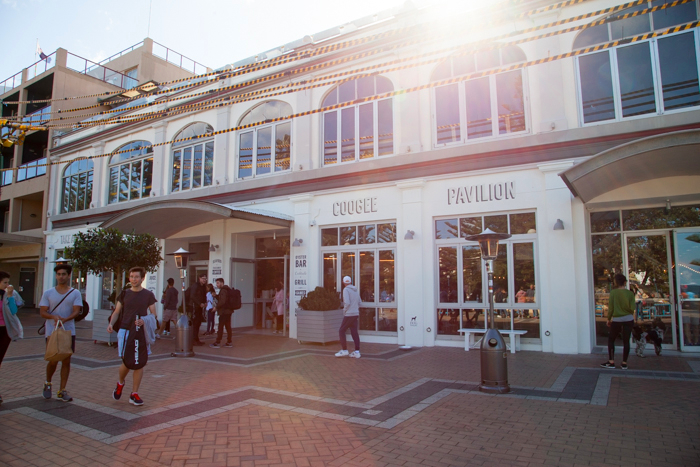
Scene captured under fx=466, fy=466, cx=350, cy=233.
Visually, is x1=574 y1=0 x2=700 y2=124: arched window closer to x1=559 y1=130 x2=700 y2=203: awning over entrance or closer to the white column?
x1=559 y1=130 x2=700 y2=203: awning over entrance

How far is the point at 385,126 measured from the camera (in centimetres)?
1282

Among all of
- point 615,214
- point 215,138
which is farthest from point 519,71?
point 215,138

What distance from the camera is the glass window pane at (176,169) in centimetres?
1753

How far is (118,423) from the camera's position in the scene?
17.6ft

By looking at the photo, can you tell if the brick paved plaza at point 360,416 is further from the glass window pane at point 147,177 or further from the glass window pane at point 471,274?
the glass window pane at point 147,177

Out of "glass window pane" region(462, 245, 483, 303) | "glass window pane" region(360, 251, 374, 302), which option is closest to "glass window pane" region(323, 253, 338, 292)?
"glass window pane" region(360, 251, 374, 302)

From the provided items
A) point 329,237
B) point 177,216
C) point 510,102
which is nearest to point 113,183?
point 177,216

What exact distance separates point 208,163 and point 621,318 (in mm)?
13454

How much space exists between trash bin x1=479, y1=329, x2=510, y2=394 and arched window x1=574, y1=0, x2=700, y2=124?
6155 mm

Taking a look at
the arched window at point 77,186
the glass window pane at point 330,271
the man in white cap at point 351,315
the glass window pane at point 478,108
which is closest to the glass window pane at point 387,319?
the glass window pane at point 330,271

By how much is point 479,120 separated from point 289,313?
299 inches

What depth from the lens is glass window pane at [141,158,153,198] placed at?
18.5 meters

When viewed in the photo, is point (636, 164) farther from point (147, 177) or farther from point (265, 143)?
point (147, 177)

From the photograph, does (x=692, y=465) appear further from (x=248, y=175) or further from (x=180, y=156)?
(x=180, y=156)
